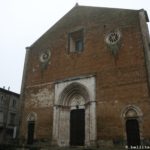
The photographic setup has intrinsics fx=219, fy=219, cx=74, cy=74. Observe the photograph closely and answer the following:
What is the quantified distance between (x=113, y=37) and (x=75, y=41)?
12.4 ft

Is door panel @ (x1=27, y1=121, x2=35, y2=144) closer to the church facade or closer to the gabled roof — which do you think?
the church facade

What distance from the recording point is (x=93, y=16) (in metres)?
16.4

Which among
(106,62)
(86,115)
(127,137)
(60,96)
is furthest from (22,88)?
(127,137)

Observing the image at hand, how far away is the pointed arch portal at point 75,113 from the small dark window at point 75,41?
300 centimetres

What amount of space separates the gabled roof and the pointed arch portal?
14.6 ft

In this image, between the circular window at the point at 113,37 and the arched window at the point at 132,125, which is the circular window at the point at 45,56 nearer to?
the circular window at the point at 113,37

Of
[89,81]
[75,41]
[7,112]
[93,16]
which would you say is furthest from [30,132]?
[7,112]

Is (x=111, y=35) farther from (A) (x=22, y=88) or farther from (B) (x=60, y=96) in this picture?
(A) (x=22, y=88)

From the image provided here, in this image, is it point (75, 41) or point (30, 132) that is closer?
point (30, 132)

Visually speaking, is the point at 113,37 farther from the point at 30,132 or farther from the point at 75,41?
the point at 30,132

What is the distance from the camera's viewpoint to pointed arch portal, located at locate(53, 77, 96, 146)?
14.1 metres

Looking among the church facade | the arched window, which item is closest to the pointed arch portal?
the church facade

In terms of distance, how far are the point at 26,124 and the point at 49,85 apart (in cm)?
348

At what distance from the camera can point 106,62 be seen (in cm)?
1448
